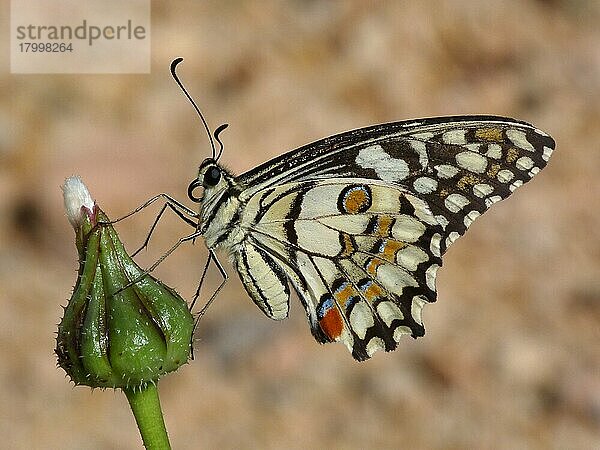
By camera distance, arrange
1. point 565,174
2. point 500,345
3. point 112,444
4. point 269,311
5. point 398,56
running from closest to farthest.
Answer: point 269,311 → point 112,444 → point 500,345 → point 565,174 → point 398,56

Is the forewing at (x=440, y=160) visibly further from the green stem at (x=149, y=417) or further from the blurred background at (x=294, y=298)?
the blurred background at (x=294, y=298)

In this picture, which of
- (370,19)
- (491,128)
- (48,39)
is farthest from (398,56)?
(491,128)

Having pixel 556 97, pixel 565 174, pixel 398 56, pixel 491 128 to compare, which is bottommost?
pixel 491 128

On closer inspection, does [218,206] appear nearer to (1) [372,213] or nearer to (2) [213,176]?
(2) [213,176]

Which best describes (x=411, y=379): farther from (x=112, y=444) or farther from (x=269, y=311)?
(x=269, y=311)

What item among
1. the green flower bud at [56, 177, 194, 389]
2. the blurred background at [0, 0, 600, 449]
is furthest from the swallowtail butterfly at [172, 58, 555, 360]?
the blurred background at [0, 0, 600, 449]

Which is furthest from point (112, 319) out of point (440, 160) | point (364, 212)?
point (440, 160)
